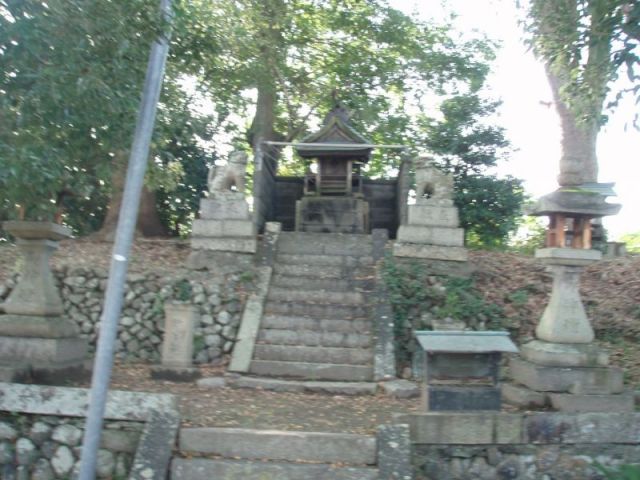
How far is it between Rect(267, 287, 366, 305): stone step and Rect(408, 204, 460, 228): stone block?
1864 mm

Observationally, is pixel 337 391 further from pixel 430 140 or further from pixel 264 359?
pixel 430 140

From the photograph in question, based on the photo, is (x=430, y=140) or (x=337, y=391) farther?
(x=430, y=140)

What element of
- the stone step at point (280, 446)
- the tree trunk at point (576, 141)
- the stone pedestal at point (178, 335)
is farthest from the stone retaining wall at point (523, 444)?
the tree trunk at point (576, 141)

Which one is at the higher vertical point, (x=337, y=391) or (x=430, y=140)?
(x=430, y=140)

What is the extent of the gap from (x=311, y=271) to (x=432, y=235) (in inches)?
83.1

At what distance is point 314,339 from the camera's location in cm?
845

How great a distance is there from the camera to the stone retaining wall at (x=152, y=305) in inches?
344

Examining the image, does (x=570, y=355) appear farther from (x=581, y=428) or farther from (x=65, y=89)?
(x=65, y=89)

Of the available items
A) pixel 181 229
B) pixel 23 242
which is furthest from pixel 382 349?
pixel 181 229

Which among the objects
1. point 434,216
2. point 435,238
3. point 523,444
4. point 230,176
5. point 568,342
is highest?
point 230,176

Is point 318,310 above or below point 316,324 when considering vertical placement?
above

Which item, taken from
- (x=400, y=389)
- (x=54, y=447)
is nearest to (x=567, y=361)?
(x=400, y=389)

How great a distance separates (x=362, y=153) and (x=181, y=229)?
5090mm

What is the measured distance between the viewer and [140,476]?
4.87 meters
